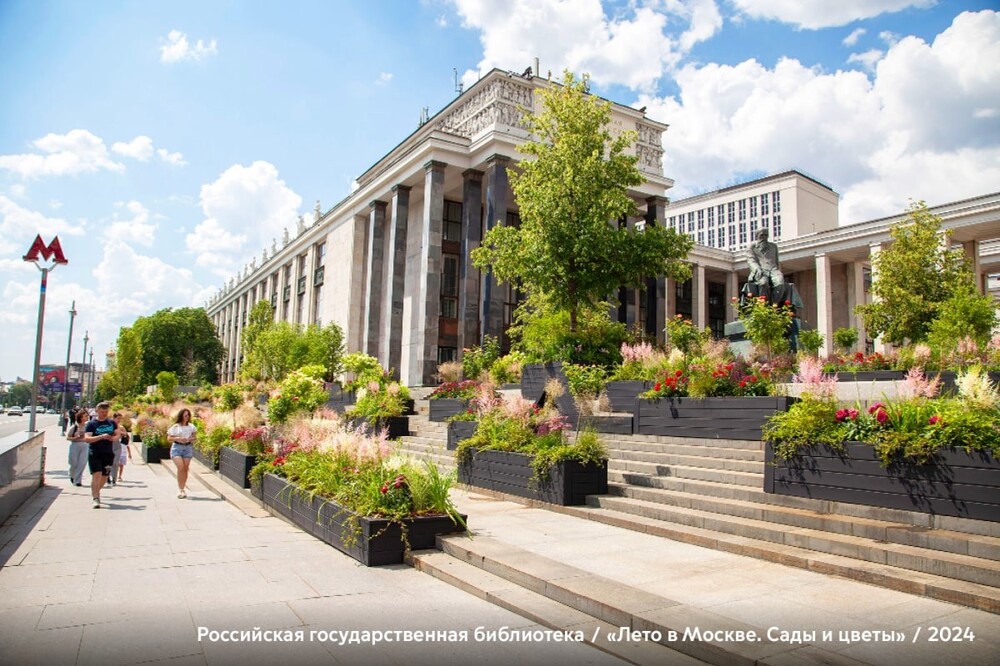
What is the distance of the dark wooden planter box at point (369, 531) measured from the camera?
660 cm

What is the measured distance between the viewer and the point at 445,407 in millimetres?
18969

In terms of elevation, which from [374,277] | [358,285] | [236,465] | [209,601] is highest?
[358,285]

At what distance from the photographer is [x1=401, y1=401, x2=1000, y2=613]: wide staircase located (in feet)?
18.2

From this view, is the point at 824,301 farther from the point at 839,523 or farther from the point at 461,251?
the point at 839,523

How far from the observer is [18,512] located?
9969mm

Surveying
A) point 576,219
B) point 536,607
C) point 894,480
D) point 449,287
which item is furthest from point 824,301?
point 536,607

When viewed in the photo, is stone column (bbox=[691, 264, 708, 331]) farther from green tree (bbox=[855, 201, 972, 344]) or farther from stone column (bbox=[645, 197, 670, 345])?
green tree (bbox=[855, 201, 972, 344])

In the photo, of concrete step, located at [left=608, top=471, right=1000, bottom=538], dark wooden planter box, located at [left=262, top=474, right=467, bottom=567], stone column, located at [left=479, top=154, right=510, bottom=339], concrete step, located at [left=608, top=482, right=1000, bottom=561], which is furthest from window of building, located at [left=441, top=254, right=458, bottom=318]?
dark wooden planter box, located at [left=262, top=474, right=467, bottom=567]

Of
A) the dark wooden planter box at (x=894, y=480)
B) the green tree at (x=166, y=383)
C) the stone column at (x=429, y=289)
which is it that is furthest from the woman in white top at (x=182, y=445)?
the green tree at (x=166, y=383)

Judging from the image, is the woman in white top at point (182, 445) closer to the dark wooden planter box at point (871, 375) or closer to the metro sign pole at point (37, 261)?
the metro sign pole at point (37, 261)

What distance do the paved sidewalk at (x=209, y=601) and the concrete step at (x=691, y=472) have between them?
500cm

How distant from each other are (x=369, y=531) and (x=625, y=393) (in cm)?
826

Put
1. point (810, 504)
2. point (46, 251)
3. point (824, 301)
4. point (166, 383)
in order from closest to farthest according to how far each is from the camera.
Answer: point (810, 504) → point (46, 251) → point (166, 383) → point (824, 301)

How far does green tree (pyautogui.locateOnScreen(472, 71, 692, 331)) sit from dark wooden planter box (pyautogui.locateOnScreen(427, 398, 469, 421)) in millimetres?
4243
